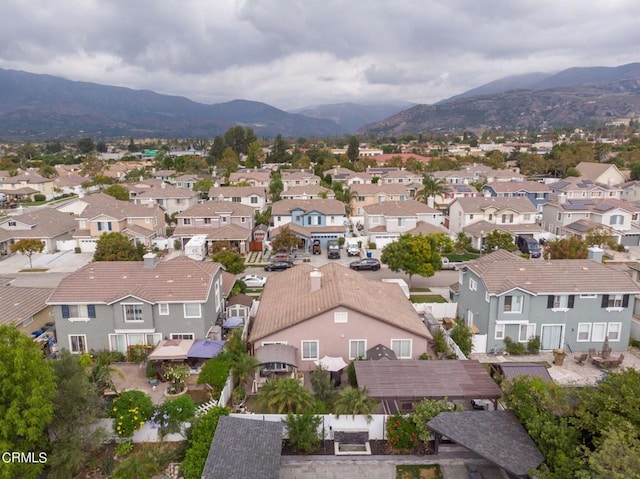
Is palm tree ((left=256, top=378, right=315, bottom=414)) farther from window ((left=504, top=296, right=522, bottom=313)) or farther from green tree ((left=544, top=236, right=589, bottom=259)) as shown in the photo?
green tree ((left=544, top=236, right=589, bottom=259))

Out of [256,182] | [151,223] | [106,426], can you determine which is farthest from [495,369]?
[256,182]

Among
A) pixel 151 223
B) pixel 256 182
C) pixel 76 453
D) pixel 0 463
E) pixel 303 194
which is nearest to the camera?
pixel 0 463

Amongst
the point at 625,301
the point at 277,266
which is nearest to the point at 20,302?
the point at 277,266

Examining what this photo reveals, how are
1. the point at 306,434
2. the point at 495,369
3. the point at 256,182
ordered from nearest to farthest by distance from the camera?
the point at 306,434
the point at 495,369
the point at 256,182

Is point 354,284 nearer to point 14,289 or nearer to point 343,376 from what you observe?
point 343,376

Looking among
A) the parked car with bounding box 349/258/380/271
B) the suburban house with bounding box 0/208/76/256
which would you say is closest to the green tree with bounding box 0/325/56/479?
the parked car with bounding box 349/258/380/271

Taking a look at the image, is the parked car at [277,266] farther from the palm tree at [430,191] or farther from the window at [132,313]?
the palm tree at [430,191]
